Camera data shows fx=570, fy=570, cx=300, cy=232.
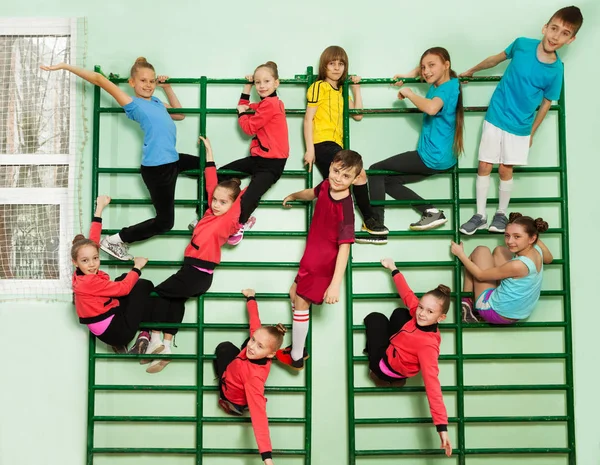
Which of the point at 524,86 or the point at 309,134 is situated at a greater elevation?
the point at 524,86

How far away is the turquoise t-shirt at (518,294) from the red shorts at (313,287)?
38.2 inches

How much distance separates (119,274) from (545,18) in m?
3.05

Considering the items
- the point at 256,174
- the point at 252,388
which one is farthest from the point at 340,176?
the point at 252,388

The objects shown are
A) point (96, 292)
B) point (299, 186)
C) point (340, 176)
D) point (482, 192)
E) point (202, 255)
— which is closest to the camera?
point (340, 176)

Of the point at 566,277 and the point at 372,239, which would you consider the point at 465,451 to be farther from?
the point at 372,239

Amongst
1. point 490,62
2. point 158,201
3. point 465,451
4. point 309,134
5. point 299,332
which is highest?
point 490,62

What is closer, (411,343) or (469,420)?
(411,343)

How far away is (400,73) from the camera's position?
351 centimetres

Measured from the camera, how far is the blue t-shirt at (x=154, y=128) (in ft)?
10.6

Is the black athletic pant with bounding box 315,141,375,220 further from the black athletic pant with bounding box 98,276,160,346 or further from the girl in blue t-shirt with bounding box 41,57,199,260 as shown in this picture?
the black athletic pant with bounding box 98,276,160,346

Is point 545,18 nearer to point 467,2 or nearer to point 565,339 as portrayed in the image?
point 467,2

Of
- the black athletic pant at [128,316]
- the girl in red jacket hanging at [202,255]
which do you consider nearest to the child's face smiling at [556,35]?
the girl in red jacket hanging at [202,255]

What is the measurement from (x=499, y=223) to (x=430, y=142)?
2.08ft

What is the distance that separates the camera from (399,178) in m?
3.44
